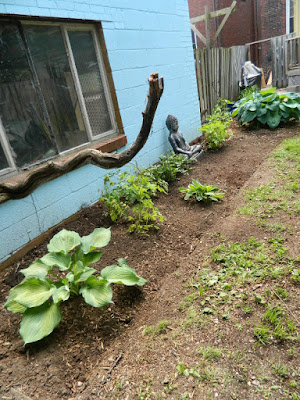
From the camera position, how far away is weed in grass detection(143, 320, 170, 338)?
1.89m

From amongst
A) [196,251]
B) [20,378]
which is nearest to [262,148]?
[196,251]

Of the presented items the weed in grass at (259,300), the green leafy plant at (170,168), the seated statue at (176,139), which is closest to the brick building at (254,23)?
the seated statue at (176,139)

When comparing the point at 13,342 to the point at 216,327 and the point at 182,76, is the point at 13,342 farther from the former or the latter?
the point at 182,76

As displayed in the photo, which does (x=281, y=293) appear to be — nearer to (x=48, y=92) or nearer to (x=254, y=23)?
(x=48, y=92)

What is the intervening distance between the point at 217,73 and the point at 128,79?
4.86 meters

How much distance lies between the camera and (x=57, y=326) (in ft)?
6.47

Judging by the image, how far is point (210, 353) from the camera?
1.67m

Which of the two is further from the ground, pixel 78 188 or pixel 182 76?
pixel 182 76

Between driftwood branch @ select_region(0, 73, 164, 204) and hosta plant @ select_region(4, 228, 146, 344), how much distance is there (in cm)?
53

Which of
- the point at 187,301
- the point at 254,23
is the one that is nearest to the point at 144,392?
the point at 187,301

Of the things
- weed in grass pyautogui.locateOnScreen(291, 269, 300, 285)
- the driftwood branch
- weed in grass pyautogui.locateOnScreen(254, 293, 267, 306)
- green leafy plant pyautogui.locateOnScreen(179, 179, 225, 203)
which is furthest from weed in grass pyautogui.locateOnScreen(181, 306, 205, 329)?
green leafy plant pyautogui.locateOnScreen(179, 179, 225, 203)

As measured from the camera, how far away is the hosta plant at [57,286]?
5.99 feet

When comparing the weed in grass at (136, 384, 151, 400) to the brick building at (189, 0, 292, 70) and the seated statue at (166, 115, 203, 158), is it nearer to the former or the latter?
the seated statue at (166, 115, 203, 158)

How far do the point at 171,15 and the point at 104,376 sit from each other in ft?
19.1
